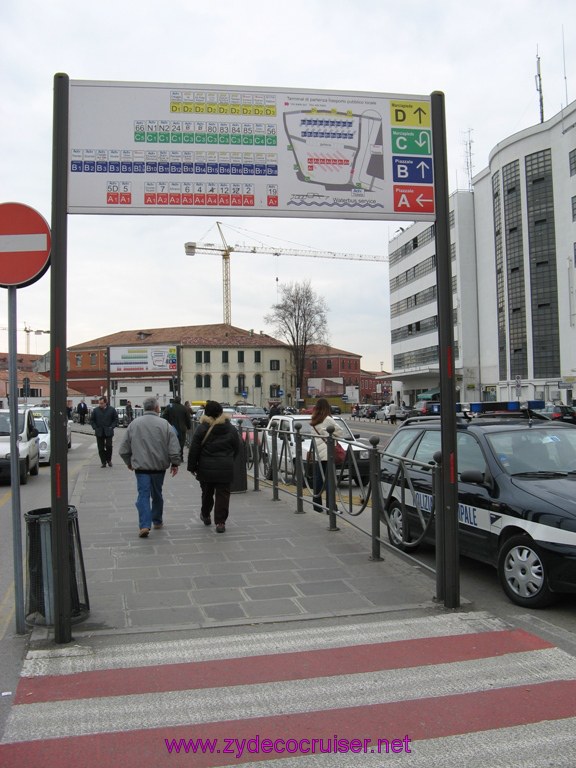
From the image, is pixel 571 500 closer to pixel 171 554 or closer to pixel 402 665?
pixel 402 665

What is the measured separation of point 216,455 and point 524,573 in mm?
3984

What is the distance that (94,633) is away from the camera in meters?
4.66

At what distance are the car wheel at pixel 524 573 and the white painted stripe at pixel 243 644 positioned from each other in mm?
418

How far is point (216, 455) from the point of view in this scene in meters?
8.01

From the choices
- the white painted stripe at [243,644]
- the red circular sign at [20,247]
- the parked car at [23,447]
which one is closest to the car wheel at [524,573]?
the white painted stripe at [243,644]

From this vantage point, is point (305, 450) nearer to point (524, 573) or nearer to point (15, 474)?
point (524, 573)

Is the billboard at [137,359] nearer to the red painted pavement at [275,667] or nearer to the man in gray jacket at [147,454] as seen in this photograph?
the man in gray jacket at [147,454]

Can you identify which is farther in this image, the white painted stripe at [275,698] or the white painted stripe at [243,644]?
the white painted stripe at [243,644]

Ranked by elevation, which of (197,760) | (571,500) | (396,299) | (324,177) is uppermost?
(396,299)

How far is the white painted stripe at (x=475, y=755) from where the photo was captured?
2.95m

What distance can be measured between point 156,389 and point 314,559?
6873 centimetres

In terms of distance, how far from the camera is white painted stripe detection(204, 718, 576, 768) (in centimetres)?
295

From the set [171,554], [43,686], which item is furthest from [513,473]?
[43,686]

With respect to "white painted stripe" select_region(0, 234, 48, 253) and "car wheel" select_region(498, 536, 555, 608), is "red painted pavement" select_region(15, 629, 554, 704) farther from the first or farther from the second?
"white painted stripe" select_region(0, 234, 48, 253)
